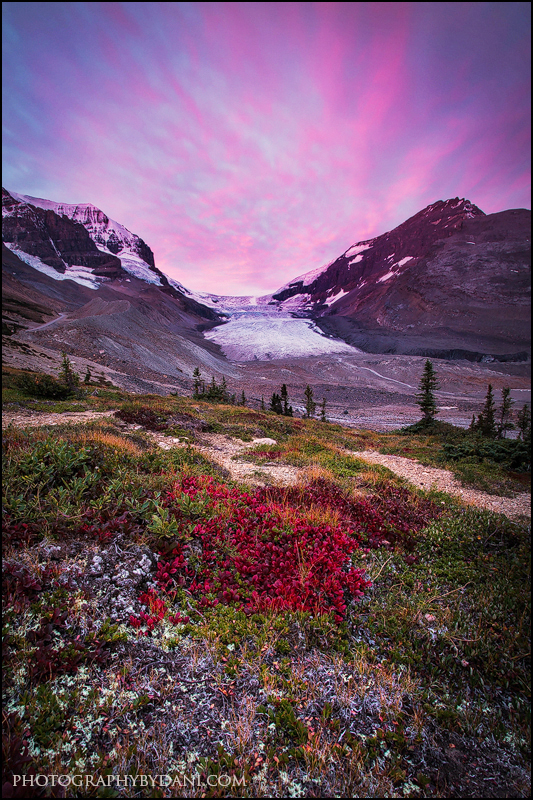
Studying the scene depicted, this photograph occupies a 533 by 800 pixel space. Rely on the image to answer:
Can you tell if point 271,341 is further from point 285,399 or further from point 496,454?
point 496,454

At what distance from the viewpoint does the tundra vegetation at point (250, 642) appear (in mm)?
2609

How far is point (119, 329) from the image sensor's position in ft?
268

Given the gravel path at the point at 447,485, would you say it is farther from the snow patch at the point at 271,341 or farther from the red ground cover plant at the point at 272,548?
the snow patch at the point at 271,341

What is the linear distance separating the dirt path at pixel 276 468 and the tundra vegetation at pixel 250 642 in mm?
2837

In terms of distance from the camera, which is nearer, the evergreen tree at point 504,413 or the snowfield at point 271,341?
the evergreen tree at point 504,413

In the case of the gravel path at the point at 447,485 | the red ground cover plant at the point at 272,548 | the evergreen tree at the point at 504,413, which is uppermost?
the evergreen tree at the point at 504,413

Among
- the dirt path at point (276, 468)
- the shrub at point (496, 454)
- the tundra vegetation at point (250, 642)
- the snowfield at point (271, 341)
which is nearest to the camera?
the tundra vegetation at point (250, 642)

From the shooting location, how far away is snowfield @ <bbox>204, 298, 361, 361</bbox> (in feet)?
485

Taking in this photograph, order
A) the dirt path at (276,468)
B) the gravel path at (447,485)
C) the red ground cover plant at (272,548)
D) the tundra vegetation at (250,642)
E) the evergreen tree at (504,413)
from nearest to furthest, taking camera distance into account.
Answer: the tundra vegetation at (250,642) < the red ground cover plant at (272,548) < the gravel path at (447,485) < the dirt path at (276,468) < the evergreen tree at (504,413)

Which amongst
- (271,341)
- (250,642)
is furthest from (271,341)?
(250,642)

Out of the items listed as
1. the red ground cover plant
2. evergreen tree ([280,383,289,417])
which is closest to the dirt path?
the red ground cover plant

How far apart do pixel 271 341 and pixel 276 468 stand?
153 meters

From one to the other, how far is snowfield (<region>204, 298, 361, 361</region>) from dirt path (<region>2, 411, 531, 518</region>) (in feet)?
420

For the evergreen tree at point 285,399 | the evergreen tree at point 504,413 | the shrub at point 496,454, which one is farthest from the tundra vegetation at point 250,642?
the evergreen tree at point 285,399
